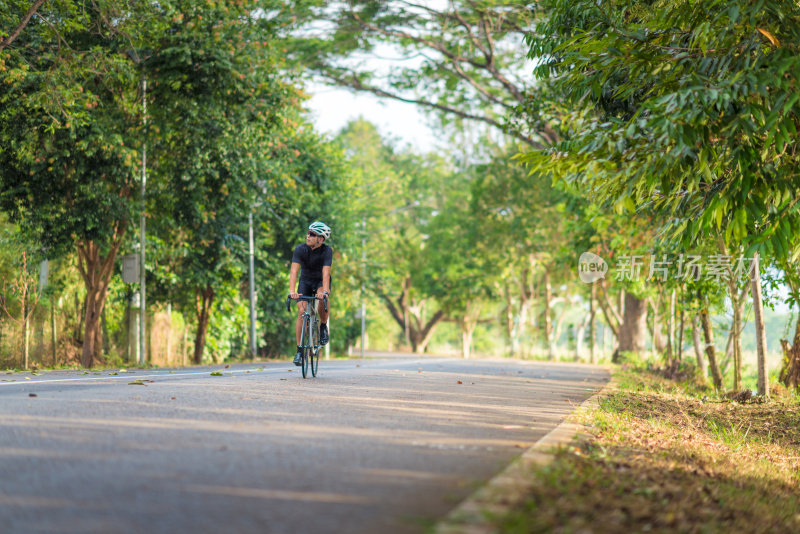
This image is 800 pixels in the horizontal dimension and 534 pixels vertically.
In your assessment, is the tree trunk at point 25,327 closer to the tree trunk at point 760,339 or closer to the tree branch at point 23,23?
the tree branch at point 23,23

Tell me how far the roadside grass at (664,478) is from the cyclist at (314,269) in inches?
158

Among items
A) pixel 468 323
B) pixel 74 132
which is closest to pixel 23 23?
pixel 74 132

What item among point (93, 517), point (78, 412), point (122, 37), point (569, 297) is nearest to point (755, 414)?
point (78, 412)

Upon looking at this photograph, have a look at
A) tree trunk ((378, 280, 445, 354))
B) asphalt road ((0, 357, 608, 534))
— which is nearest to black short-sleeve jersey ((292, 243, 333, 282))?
asphalt road ((0, 357, 608, 534))

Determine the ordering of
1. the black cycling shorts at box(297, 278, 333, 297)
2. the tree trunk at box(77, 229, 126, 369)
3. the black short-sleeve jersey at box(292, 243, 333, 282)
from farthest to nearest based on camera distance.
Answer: the tree trunk at box(77, 229, 126, 369) → the black cycling shorts at box(297, 278, 333, 297) → the black short-sleeve jersey at box(292, 243, 333, 282)

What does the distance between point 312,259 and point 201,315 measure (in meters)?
17.9

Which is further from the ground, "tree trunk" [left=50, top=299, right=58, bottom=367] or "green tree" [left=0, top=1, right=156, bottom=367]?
"green tree" [left=0, top=1, right=156, bottom=367]

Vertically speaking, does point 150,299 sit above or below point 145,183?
below

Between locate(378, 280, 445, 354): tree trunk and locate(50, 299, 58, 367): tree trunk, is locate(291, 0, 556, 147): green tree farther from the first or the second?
locate(378, 280, 445, 354): tree trunk

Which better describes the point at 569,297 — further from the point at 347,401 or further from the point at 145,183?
the point at 347,401

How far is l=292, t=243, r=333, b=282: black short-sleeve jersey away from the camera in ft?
38.7

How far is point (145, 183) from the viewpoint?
2178cm

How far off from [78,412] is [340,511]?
12.7ft

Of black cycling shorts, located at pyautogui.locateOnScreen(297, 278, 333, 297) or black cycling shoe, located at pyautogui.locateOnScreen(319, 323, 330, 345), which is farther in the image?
black cycling shoe, located at pyautogui.locateOnScreen(319, 323, 330, 345)
